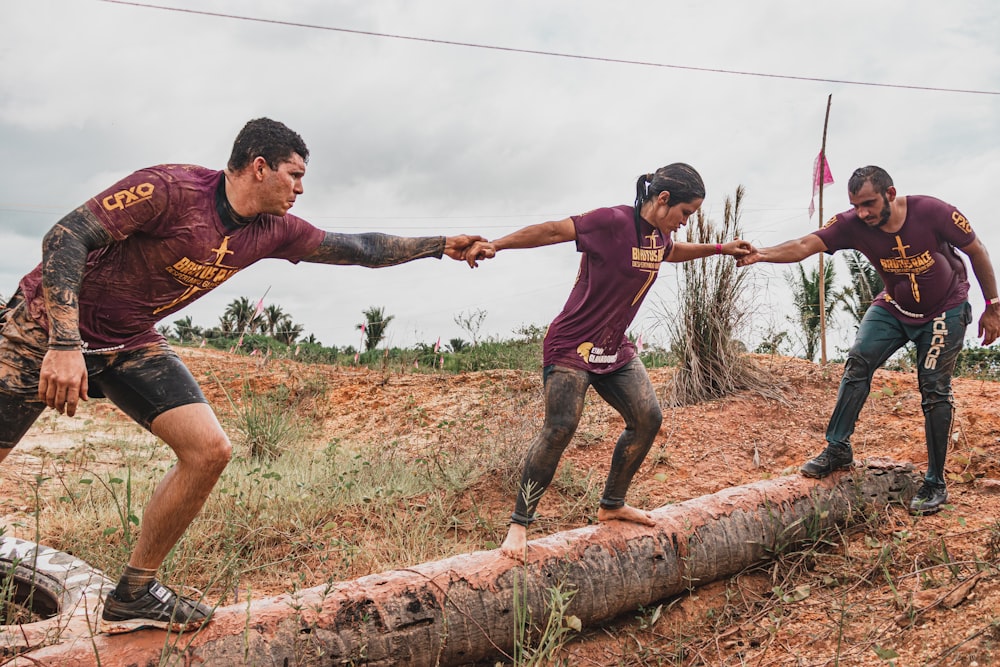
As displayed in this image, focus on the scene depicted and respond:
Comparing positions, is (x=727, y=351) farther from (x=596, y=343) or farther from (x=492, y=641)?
(x=492, y=641)

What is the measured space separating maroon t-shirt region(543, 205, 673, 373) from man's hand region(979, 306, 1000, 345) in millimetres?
2568

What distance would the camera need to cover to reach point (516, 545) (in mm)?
3568

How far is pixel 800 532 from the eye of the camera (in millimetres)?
4445

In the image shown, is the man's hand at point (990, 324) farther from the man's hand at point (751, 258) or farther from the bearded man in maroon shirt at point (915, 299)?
the man's hand at point (751, 258)

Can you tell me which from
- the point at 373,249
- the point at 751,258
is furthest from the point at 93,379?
the point at 751,258

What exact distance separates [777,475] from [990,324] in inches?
74.9

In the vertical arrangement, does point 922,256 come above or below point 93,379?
above

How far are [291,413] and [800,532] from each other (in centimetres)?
571

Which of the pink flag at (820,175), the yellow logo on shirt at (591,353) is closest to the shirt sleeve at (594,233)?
the yellow logo on shirt at (591,353)

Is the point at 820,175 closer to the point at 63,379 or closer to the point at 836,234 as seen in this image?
the point at 836,234

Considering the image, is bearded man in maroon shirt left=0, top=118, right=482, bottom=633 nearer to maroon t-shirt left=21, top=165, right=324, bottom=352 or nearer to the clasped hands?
maroon t-shirt left=21, top=165, right=324, bottom=352

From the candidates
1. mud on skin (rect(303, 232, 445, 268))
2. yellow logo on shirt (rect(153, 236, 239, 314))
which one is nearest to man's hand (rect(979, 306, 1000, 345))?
mud on skin (rect(303, 232, 445, 268))

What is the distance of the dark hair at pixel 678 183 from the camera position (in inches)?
151

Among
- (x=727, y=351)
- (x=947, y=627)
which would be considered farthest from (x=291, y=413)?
(x=947, y=627)
